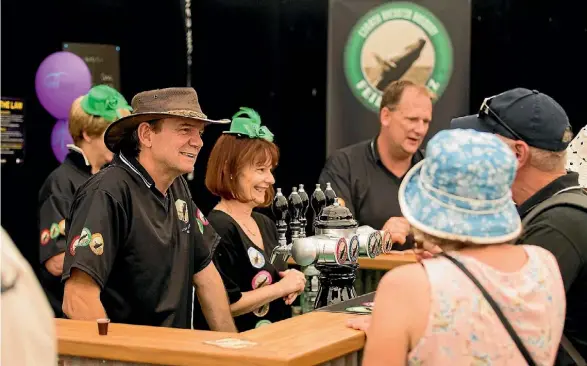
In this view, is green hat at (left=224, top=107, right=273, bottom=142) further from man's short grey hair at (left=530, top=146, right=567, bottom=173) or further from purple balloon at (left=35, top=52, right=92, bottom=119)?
purple balloon at (left=35, top=52, right=92, bottom=119)

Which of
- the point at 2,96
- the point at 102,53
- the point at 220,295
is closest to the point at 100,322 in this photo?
the point at 220,295

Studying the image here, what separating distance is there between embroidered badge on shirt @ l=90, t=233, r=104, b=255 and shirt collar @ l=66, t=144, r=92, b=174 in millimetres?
1855

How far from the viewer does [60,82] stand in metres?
7.16

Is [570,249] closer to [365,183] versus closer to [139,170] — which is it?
[139,170]

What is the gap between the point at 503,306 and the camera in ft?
7.69

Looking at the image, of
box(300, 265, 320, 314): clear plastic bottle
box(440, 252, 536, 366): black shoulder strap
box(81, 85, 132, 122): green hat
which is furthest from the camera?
box(81, 85, 132, 122): green hat

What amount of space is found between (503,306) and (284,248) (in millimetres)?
1843

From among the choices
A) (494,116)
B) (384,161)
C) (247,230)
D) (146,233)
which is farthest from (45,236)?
(494,116)

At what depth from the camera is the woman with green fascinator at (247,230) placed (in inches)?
165

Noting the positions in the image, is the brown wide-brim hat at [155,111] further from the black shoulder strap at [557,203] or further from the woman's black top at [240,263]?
the black shoulder strap at [557,203]

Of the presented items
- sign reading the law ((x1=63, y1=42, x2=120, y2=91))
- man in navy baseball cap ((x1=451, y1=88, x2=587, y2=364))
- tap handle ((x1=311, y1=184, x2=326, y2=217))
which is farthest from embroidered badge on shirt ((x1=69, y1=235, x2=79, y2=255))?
sign reading the law ((x1=63, y1=42, x2=120, y2=91))

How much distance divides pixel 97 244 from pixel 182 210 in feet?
1.67

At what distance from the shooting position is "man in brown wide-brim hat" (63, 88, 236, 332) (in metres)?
3.53

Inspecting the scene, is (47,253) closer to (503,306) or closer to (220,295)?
(220,295)
